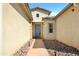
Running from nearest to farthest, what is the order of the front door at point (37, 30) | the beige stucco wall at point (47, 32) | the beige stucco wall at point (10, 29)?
the beige stucco wall at point (10, 29)
the beige stucco wall at point (47, 32)
the front door at point (37, 30)

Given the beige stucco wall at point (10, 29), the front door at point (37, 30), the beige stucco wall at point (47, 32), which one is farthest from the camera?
the front door at point (37, 30)

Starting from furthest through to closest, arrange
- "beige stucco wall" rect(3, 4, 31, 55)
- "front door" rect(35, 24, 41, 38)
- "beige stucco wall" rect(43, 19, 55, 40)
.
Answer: "front door" rect(35, 24, 41, 38)
"beige stucco wall" rect(43, 19, 55, 40)
"beige stucco wall" rect(3, 4, 31, 55)

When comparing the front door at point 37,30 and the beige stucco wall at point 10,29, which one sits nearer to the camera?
the beige stucco wall at point 10,29

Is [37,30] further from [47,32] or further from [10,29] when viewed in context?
[10,29]

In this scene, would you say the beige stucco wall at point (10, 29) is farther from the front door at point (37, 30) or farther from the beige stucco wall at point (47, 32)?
the front door at point (37, 30)

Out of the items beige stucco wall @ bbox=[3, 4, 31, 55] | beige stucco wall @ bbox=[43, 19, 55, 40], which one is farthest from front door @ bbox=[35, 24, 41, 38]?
beige stucco wall @ bbox=[3, 4, 31, 55]

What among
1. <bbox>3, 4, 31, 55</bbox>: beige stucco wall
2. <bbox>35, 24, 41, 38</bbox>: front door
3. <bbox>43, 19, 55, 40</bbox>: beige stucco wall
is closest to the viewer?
<bbox>3, 4, 31, 55</bbox>: beige stucco wall

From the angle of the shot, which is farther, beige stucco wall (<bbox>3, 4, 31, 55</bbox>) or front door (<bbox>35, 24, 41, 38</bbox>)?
front door (<bbox>35, 24, 41, 38</bbox>)

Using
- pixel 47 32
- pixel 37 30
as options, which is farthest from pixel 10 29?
pixel 37 30

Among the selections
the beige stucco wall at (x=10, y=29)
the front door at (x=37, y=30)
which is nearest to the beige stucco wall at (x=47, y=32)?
the front door at (x=37, y=30)

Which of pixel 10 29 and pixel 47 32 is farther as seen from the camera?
pixel 47 32

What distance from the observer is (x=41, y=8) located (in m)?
17.2

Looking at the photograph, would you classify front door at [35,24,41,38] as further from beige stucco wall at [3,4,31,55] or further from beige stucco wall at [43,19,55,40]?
beige stucco wall at [3,4,31,55]

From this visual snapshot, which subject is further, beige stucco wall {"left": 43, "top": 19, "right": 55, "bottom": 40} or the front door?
the front door
